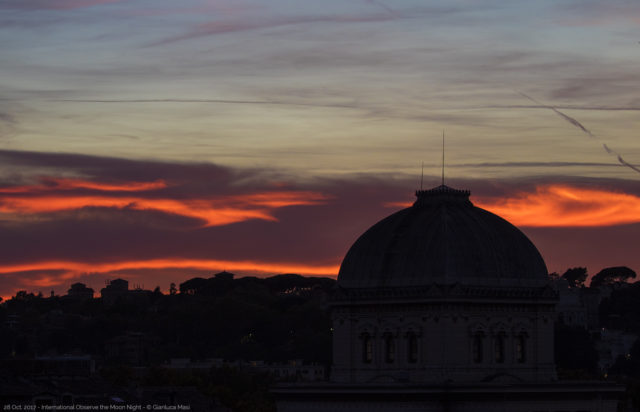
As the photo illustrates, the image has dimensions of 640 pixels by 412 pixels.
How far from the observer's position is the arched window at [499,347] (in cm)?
11125

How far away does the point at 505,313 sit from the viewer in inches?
4397

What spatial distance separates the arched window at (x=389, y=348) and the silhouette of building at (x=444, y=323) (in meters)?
0.06

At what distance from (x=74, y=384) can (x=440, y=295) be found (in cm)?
3259

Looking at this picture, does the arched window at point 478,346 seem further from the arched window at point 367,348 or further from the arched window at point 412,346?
the arched window at point 367,348

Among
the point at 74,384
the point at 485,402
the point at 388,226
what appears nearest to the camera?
the point at 485,402

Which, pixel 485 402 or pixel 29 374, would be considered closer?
pixel 485 402

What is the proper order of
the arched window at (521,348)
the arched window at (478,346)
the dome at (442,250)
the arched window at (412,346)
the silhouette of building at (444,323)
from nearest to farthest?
→ the silhouette of building at (444,323)
the arched window at (412,346)
the arched window at (478,346)
the dome at (442,250)
the arched window at (521,348)

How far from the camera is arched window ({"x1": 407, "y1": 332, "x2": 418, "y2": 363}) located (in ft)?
361

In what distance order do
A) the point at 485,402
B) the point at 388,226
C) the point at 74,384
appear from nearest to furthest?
the point at 485,402, the point at 388,226, the point at 74,384

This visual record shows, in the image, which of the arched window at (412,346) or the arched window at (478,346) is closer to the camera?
the arched window at (412,346)

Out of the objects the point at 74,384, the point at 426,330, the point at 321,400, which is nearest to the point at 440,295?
the point at 426,330

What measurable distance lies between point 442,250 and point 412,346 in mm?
5523

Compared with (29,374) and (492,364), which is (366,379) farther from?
(29,374)

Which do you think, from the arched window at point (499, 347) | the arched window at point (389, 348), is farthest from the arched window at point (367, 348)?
the arched window at point (499, 347)
